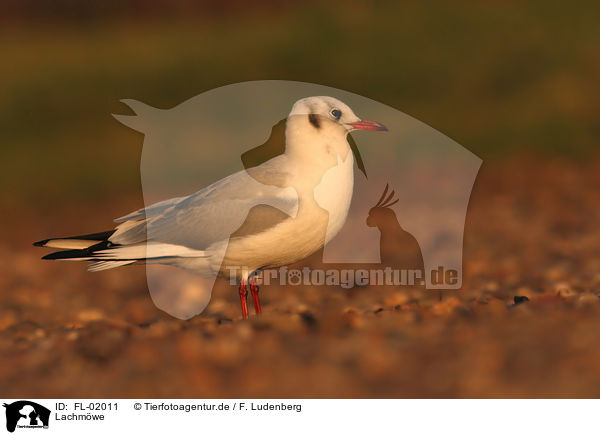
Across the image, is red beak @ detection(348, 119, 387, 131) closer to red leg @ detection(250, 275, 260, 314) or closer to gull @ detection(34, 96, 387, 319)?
gull @ detection(34, 96, 387, 319)

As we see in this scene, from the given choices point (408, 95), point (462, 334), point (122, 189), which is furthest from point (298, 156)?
point (408, 95)

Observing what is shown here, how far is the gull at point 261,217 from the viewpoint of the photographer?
370 cm

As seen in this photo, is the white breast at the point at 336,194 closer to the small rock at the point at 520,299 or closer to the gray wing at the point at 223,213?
the gray wing at the point at 223,213

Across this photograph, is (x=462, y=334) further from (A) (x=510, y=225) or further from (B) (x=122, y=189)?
(B) (x=122, y=189)

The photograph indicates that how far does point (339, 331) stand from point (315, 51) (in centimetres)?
817

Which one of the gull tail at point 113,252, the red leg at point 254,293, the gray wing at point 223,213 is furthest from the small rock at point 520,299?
the gull tail at point 113,252

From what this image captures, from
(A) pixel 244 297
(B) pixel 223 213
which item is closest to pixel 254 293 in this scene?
(A) pixel 244 297

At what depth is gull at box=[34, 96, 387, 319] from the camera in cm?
370

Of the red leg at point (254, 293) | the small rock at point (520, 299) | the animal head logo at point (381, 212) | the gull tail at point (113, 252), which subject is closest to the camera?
the small rock at point (520, 299)

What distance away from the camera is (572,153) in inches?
360

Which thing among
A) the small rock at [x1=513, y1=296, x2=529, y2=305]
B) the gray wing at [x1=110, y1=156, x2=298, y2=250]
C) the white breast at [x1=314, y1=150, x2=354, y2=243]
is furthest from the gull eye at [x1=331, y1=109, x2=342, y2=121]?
the small rock at [x1=513, y1=296, x2=529, y2=305]
